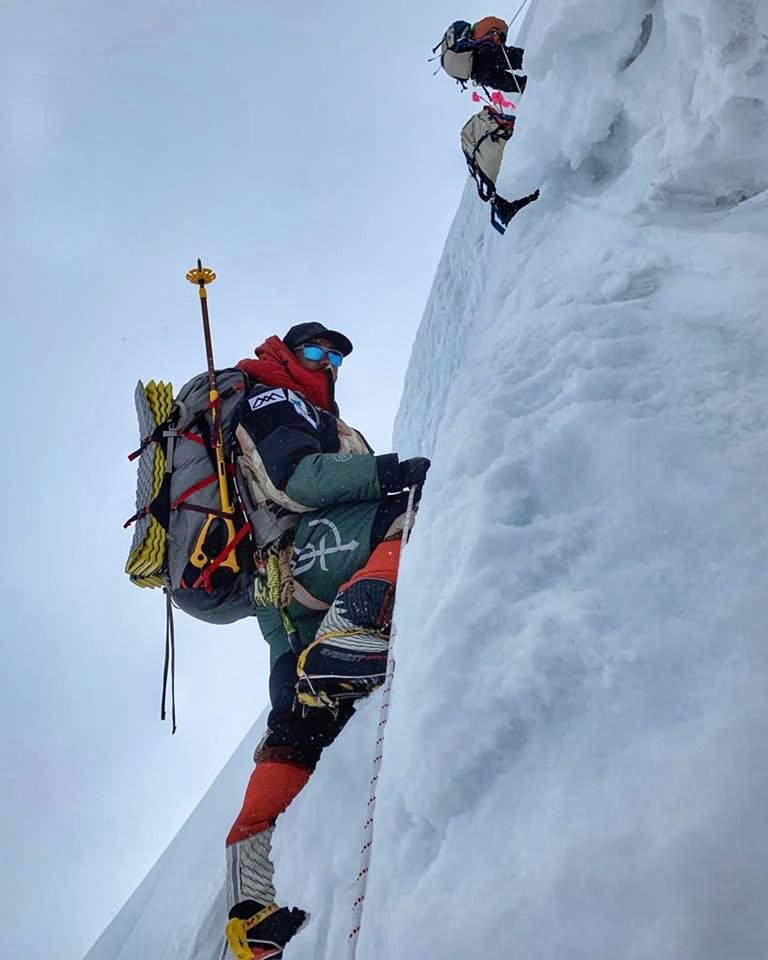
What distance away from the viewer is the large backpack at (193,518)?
2.70m

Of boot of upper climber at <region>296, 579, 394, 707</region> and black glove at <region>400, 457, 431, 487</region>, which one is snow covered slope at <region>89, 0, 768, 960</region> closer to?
boot of upper climber at <region>296, 579, 394, 707</region>

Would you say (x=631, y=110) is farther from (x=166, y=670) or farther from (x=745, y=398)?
(x=166, y=670)

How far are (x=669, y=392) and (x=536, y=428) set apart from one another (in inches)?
10.5

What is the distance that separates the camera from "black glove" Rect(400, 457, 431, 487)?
2.54m

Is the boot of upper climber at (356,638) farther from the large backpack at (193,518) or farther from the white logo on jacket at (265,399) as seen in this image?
the white logo on jacket at (265,399)

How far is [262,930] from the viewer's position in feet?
6.50

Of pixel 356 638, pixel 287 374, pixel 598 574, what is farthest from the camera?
pixel 287 374

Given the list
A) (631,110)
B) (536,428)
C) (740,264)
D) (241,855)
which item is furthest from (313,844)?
(631,110)

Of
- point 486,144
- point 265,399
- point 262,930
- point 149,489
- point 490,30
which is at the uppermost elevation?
point 490,30

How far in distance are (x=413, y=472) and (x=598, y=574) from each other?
4.51 ft

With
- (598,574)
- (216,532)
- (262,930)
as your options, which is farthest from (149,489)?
(598,574)

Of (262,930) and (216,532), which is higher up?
(216,532)

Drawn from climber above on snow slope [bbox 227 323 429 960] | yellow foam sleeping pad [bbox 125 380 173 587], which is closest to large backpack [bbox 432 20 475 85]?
climber above on snow slope [bbox 227 323 429 960]

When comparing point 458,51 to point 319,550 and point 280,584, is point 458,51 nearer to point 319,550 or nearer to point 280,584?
point 319,550
